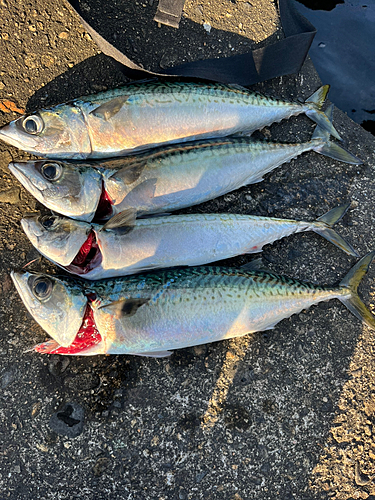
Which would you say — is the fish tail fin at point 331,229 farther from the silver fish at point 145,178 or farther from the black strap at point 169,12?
the black strap at point 169,12

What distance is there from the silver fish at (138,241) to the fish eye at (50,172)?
28cm

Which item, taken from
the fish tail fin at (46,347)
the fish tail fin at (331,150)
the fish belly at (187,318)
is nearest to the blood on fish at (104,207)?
the fish belly at (187,318)

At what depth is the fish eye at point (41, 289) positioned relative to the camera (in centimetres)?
229

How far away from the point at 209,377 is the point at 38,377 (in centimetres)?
129

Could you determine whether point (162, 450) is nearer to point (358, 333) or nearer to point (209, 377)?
point (209, 377)

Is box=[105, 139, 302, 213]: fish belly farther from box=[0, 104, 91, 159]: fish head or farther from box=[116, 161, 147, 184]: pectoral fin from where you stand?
box=[0, 104, 91, 159]: fish head

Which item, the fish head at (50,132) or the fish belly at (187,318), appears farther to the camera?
the fish head at (50,132)

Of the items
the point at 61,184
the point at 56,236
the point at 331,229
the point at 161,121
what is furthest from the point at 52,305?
the point at 331,229

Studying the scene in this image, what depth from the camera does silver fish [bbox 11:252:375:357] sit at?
7.59ft

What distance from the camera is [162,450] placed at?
2.53 m

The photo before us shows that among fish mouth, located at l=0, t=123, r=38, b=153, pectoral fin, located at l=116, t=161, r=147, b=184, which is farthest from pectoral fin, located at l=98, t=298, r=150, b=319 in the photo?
fish mouth, located at l=0, t=123, r=38, b=153

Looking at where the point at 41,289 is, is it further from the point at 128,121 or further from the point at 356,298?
the point at 356,298

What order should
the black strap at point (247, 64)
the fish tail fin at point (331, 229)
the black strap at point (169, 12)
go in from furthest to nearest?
the black strap at point (169, 12) → the fish tail fin at point (331, 229) → the black strap at point (247, 64)

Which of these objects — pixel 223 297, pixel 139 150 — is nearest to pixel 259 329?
pixel 223 297
